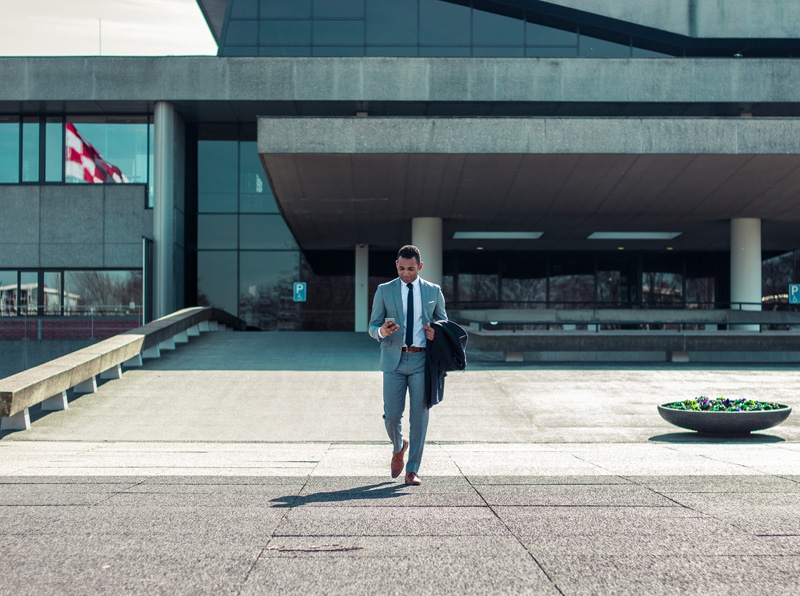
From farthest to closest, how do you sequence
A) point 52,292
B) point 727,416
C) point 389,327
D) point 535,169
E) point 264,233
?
point 264,233 → point 52,292 → point 535,169 → point 727,416 → point 389,327

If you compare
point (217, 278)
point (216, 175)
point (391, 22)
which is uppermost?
point (391, 22)

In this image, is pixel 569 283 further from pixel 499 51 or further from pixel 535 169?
pixel 535 169

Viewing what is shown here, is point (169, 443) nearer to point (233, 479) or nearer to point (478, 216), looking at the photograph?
point (233, 479)

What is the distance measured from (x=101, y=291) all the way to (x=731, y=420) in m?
24.9

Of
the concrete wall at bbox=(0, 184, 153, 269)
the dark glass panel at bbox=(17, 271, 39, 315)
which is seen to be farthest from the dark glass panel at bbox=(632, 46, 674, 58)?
the dark glass panel at bbox=(17, 271, 39, 315)

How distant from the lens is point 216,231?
105 ft

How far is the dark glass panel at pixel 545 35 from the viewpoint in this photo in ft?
94.9

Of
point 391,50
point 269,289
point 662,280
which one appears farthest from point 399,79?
point 662,280

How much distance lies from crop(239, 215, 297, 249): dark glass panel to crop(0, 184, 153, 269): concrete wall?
13.3 feet

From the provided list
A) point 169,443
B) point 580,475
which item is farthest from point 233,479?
point 169,443

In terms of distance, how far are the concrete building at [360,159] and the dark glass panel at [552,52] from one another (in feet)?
0.20

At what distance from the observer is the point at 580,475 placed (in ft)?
21.7

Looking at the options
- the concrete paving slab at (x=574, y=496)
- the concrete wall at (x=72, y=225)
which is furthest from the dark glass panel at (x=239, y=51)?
the concrete paving slab at (x=574, y=496)

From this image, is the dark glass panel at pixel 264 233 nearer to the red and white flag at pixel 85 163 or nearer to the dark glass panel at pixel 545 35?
the red and white flag at pixel 85 163
